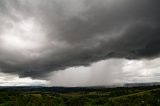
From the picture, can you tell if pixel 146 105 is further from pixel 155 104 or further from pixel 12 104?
pixel 12 104

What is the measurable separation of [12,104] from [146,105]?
4495 inches

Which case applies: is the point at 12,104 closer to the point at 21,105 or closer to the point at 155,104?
the point at 21,105

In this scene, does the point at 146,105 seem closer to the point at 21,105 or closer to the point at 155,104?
the point at 155,104

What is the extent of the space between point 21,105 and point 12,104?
814 cm

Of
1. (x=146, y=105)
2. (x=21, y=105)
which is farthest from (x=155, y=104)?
(x=21, y=105)

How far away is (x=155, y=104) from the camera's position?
192 m

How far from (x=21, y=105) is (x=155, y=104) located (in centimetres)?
11332

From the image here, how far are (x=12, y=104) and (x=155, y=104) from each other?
4779 inches

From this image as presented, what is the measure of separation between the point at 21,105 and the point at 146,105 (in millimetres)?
106100

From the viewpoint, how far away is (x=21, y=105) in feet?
646

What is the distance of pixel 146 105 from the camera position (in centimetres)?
19338

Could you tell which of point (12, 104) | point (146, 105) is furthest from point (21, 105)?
point (146, 105)

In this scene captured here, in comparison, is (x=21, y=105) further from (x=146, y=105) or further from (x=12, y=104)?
(x=146, y=105)
